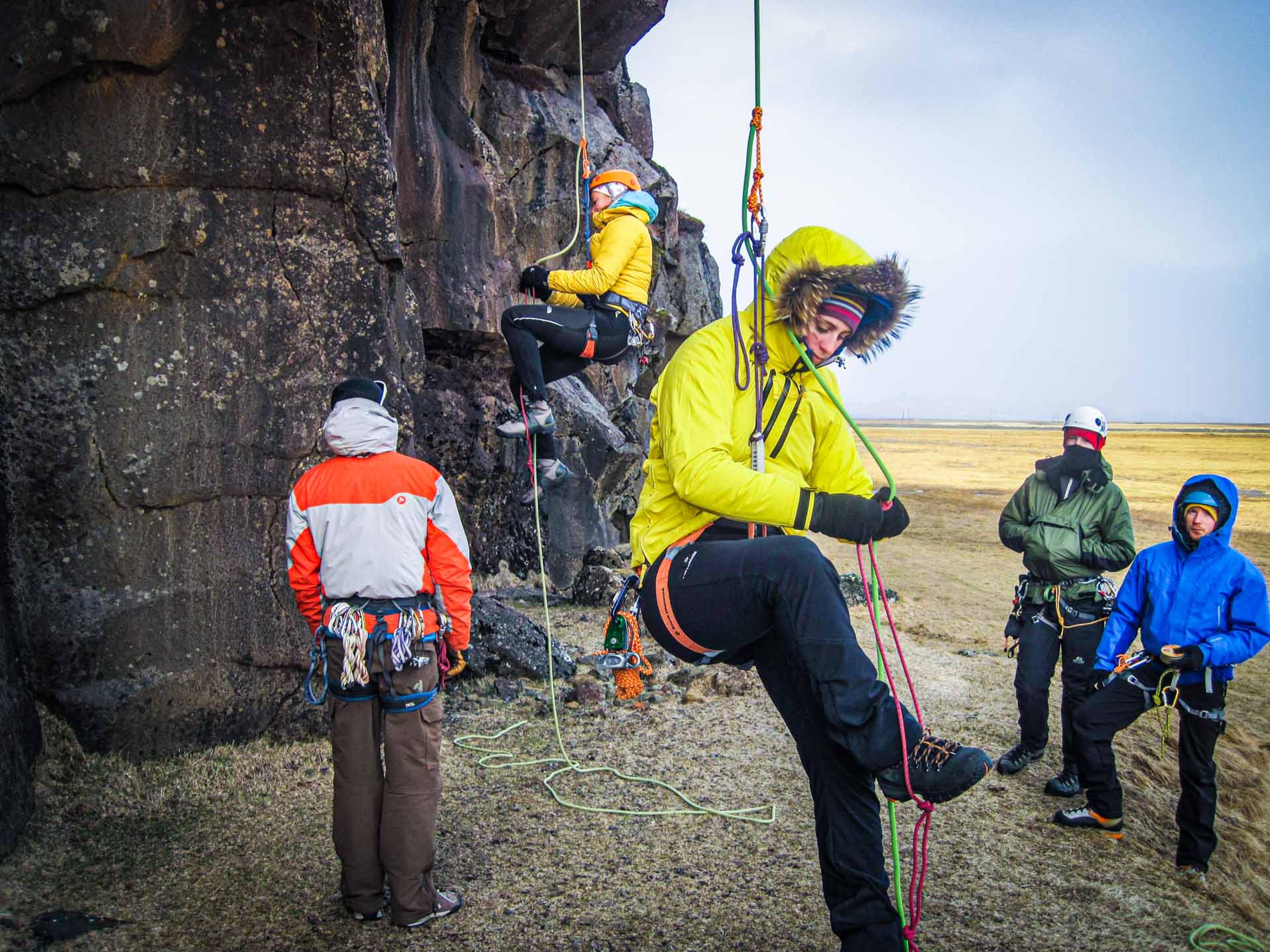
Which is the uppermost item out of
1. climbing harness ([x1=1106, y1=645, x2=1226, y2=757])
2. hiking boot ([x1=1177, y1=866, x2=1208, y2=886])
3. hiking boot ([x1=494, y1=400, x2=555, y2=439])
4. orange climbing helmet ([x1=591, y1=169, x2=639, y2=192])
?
orange climbing helmet ([x1=591, y1=169, x2=639, y2=192])

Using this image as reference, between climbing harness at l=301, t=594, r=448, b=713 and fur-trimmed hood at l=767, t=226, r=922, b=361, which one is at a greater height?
fur-trimmed hood at l=767, t=226, r=922, b=361

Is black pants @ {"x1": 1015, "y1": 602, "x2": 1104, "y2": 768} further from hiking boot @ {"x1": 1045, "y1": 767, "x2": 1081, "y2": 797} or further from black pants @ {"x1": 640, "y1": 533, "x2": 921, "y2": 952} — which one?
black pants @ {"x1": 640, "y1": 533, "x2": 921, "y2": 952}

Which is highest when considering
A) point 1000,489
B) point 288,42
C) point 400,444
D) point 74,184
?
point 288,42

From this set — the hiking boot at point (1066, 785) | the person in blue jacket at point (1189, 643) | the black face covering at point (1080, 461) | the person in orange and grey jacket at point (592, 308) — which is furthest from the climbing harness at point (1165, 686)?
the person in orange and grey jacket at point (592, 308)

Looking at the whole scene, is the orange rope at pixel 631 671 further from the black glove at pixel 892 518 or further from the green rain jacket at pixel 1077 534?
the green rain jacket at pixel 1077 534

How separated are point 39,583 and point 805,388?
4.34 metres

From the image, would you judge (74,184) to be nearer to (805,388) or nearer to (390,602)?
(390,602)

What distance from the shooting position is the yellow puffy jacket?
6.93 m

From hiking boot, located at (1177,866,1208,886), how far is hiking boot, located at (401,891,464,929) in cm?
365

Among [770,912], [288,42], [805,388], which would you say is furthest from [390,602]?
[288,42]

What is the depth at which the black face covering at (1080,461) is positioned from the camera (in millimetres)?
5992

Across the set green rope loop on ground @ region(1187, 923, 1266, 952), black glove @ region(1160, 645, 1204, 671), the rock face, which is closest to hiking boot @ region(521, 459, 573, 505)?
the rock face

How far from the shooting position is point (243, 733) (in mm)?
5676

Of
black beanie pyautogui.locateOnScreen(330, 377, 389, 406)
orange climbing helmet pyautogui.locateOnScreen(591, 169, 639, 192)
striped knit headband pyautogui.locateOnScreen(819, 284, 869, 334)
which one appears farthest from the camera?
orange climbing helmet pyautogui.locateOnScreen(591, 169, 639, 192)
